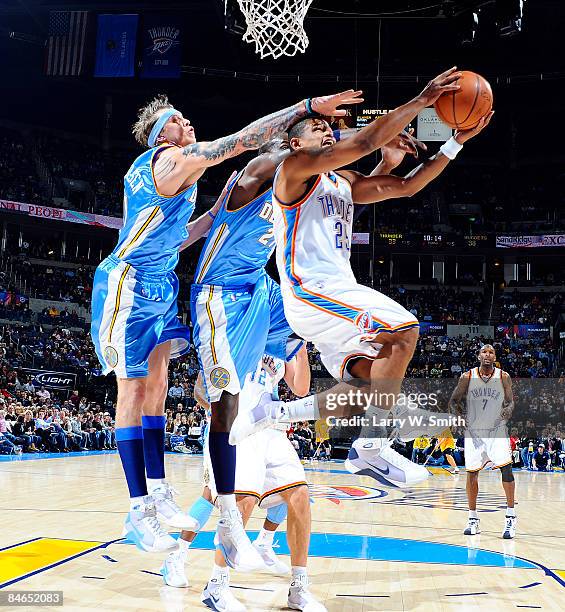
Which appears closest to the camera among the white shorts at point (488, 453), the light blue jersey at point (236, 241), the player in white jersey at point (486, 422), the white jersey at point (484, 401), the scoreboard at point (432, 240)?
the light blue jersey at point (236, 241)

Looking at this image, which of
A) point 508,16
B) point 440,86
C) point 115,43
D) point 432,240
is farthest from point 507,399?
point 432,240

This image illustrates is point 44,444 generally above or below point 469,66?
below

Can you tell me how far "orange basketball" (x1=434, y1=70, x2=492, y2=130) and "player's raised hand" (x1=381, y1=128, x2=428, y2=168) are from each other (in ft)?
1.36

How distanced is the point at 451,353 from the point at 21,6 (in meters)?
19.8

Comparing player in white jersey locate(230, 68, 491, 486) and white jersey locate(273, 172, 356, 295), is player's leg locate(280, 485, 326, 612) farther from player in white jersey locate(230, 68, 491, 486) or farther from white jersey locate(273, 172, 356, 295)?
white jersey locate(273, 172, 356, 295)

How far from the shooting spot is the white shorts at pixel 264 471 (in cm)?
510

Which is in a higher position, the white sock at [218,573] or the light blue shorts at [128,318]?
the light blue shorts at [128,318]

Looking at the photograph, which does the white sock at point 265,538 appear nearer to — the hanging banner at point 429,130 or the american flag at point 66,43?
the hanging banner at point 429,130

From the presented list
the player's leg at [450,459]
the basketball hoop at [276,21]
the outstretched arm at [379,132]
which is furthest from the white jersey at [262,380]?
the player's leg at [450,459]

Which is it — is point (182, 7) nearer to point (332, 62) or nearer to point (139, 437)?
point (332, 62)

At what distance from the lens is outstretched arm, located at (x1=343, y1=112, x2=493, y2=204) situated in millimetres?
4480

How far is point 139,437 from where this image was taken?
175 inches

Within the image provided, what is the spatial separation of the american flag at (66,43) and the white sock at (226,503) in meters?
20.8

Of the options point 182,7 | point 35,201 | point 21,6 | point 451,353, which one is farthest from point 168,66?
point 451,353
